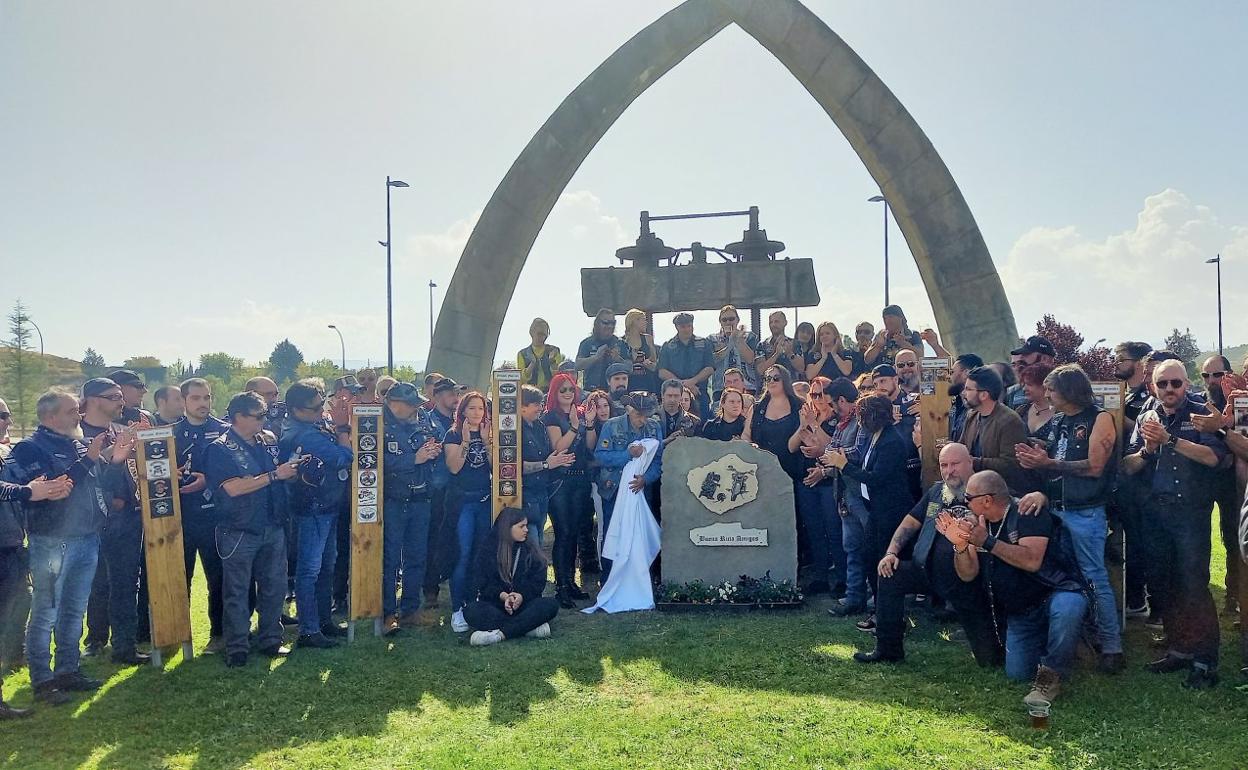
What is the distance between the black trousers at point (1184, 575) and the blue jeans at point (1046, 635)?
78 cm

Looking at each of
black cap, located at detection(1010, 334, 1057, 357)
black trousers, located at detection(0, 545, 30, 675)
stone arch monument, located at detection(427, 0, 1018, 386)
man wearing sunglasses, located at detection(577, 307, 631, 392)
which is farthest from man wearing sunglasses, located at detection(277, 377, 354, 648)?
stone arch monument, located at detection(427, 0, 1018, 386)

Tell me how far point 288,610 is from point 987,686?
598 cm

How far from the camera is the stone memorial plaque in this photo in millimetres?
6938

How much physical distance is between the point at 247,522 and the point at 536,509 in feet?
7.98

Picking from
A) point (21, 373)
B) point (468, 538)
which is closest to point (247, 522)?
point (468, 538)

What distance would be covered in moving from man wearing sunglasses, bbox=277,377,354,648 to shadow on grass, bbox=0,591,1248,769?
1.08 ft

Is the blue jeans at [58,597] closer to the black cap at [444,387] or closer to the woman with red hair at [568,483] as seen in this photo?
the black cap at [444,387]

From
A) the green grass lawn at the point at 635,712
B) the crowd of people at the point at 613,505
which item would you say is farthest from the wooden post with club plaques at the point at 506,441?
the green grass lawn at the point at 635,712

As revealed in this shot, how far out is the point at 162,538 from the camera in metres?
5.77

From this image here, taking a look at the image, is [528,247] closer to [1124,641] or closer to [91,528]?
[91,528]

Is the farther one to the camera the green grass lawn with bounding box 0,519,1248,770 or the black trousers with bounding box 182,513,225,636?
the black trousers with bounding box 182,513,225,636

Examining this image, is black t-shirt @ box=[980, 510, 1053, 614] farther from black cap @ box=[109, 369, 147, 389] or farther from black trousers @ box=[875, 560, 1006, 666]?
black cap @ box=[109, 369, 147, 389]

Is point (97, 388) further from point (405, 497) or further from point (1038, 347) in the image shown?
point (1038, 347)

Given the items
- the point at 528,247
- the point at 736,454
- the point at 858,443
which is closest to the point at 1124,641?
the point at 858,443
